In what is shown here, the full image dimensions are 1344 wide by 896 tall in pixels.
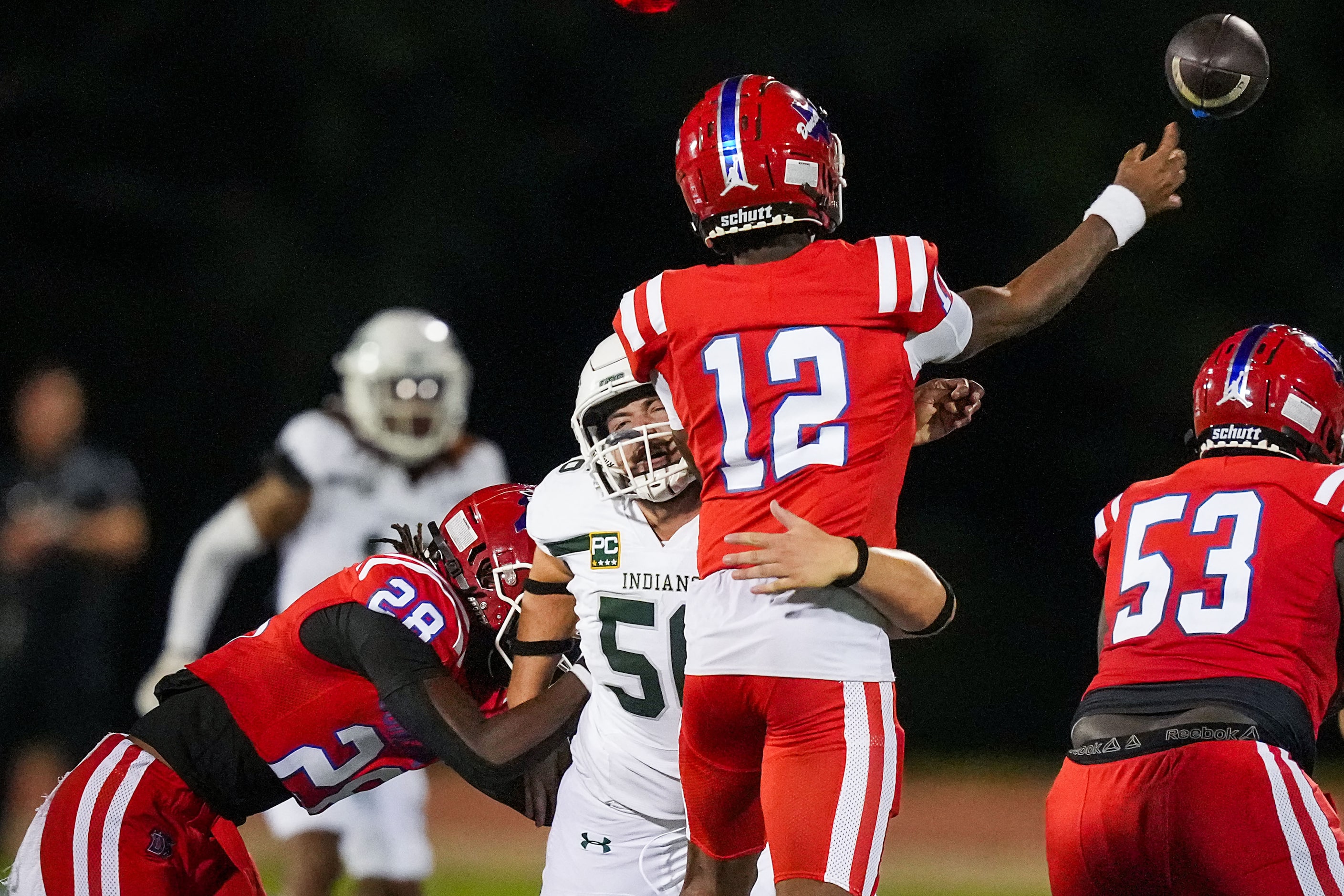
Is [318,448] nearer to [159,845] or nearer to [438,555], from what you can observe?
[438,555]

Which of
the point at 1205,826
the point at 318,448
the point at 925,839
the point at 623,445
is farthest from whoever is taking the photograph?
the point at 925,839

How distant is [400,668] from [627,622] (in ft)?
1.43

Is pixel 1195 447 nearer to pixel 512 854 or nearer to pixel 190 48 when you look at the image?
pixel 512 854

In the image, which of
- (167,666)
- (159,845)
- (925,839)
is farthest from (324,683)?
(925,839)

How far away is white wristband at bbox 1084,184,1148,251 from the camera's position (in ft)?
10.7

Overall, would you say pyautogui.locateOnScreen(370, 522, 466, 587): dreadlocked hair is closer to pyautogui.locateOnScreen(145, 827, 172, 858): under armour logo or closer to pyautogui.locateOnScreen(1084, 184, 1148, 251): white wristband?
pyautogui.locateOnScreen(145, 827, 172, 858): under armour logo

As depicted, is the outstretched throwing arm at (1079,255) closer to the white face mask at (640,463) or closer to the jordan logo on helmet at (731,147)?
the jordan logo on helmet at (731,147)

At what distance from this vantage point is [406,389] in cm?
561

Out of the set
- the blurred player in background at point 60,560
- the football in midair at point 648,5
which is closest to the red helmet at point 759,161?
the football in midair at point 648,5

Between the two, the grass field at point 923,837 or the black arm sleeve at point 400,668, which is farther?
the grass field at point 923,837

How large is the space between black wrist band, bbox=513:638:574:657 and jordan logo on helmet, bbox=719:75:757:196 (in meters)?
1.01

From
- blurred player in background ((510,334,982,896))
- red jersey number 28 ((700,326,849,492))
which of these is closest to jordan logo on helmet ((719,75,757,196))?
red jersey number 28 ((700,326,849,492))

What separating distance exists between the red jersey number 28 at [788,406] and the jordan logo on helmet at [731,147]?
0.29m

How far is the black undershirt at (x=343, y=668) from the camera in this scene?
326 centimetres
